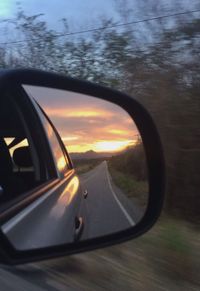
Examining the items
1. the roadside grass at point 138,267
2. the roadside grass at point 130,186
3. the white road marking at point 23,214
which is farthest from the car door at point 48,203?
the roadside grass at point 138,267

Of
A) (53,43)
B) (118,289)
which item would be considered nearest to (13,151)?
(118,289)

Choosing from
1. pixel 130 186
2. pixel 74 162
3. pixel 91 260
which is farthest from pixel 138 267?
pixel 74 162

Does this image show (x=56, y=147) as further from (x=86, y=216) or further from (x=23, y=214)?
(x=23, y=214)

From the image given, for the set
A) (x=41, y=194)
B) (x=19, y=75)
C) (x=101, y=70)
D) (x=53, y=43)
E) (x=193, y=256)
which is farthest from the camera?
(x=53, y=43)

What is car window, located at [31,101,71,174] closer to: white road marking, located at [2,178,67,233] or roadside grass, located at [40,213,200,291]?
white road marking, located at [2,178,67,233]

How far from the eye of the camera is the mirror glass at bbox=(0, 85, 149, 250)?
2.51 metres

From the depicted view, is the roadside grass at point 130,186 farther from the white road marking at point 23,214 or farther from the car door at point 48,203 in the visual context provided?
the white road marking at point 23,214

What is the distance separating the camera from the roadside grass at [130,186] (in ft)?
8.86

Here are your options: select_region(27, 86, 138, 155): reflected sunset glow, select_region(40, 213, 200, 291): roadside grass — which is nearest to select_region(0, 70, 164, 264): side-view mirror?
select_region(27, 86, 138, 155): reflected sunset glow

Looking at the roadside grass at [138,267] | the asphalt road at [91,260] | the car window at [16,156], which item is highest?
the car window at [16,156]

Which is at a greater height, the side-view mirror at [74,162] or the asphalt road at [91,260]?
the side-view mirror at [74,162]

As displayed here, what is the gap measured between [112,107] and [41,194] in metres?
0.48

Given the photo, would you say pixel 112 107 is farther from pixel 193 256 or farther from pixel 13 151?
pixel 193 256

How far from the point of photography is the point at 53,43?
11.4 m
